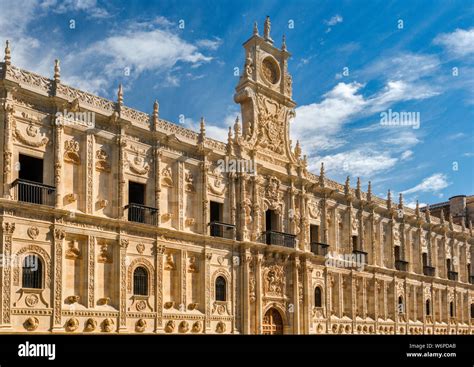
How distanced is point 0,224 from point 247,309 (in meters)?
13.1

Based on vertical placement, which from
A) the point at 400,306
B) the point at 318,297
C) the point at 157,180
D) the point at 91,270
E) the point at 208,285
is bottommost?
the point at 400,306

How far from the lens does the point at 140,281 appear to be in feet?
79.6

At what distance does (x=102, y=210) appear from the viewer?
23.5 m

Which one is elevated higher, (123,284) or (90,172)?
(90,172)

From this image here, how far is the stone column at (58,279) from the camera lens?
20.8 meters

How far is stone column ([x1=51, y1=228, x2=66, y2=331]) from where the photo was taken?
20.8m

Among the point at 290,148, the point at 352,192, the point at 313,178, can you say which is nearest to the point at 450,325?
the point at 352,192

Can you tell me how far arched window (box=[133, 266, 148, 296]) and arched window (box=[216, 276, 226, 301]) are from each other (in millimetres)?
4356

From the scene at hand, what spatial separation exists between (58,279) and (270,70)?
61.1 ft

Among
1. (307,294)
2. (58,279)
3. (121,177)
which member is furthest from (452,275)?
(58,279)

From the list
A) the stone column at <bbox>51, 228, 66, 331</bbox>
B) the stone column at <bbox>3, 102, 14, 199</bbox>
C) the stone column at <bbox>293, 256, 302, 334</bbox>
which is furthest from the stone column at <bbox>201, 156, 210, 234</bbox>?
the stone column at <bbox>3, 102, 14, 199</bbox>

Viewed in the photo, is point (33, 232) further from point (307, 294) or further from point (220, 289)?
point (307, 294)

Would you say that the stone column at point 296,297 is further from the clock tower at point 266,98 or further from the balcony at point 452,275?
the balcony at point 452,275
